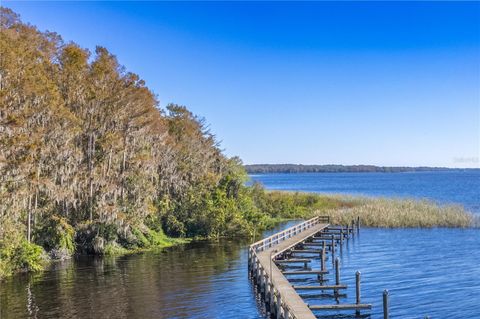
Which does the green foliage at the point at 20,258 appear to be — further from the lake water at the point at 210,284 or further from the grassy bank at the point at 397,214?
the grassy bank at the point at 397,214

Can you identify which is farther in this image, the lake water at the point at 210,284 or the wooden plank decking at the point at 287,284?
the lake water at the point at 210,284

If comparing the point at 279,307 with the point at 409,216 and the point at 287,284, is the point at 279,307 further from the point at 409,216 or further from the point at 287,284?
the point at 409,216

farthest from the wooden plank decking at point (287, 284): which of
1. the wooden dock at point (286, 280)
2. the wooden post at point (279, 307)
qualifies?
the wooden post at point (279, 307)

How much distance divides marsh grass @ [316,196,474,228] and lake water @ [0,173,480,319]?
31.4ft

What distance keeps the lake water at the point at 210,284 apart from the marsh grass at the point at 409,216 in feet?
31.4

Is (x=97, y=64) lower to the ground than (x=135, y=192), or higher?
higher

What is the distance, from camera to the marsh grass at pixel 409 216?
168 feet

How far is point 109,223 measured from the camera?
3712cm

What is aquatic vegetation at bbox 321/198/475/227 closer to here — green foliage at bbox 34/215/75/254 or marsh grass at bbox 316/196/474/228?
marsh grass at bbox 316/196/474/228

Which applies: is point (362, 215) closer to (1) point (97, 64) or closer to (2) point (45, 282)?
(1) point (97, 64)

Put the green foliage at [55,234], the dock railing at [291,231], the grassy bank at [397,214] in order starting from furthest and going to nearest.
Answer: the grassy bank at [397,214], the dock railing at [291,231], the green foliage at [55,234]

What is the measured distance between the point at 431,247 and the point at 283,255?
12326 mm

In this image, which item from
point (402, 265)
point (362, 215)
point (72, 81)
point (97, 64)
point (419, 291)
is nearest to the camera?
point (419, 291)

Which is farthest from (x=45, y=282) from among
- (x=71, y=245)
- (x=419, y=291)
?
(x=419, y=291)
